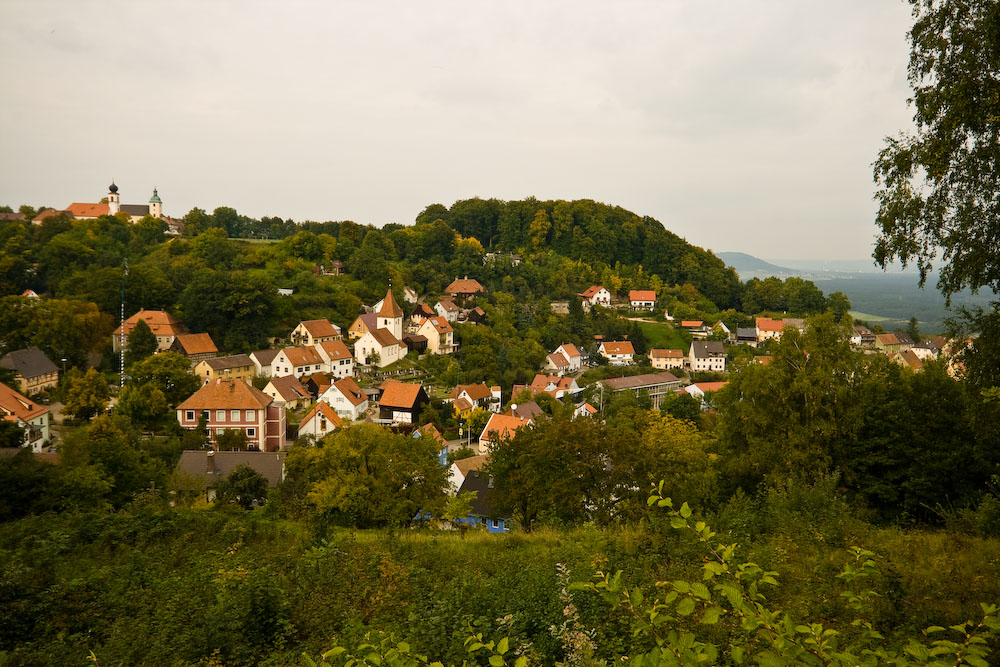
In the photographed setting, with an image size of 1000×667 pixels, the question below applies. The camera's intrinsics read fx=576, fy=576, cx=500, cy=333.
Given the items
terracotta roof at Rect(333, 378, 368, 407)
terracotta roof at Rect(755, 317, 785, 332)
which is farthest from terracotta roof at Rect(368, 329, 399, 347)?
terracotta roof at Rect(755, 317, 785, 332)

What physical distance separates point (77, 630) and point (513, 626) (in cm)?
407

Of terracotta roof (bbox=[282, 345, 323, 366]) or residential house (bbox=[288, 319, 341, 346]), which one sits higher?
residential house (bbox=[288, 319, 341, 346])

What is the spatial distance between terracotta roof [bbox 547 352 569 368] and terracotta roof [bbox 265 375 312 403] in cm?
2214

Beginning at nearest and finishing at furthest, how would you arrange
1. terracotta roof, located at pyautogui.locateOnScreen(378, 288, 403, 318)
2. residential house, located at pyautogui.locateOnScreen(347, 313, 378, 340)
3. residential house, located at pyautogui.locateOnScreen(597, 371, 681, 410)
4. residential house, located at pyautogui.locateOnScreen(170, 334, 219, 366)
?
residential house, located at pyautogui.locateOnScreen(170, 334, 219, 366), residential house, located at pyautogui.locateOnScreen(597, 371, 681, 410), residential house, located at pyautogui.locateOnScreen(347, 313, 378, 340), terracotta roof, located at pyautogui.locateOnScreen(378, 288, 403, 318)

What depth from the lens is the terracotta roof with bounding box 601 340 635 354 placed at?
5553 cm

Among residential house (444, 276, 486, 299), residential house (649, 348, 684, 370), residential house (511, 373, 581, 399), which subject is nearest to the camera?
residential house (511, 373, 581, 399)

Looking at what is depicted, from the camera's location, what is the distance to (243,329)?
134ft

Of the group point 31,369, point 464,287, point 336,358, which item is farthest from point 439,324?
point 31,369

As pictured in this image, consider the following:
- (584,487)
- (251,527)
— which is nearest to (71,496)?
(251,527)

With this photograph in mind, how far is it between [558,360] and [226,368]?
26.5 meters

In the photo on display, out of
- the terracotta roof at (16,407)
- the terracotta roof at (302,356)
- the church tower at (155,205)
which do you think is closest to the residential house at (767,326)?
the terracotta roof at (302,356)

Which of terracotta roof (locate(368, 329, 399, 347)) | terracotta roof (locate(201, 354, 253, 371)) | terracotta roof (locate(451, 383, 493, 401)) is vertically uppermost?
terracotta roof (locate(368, 329, 399, 347))

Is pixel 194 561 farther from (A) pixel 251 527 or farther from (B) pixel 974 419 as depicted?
(B) pixel 974 419

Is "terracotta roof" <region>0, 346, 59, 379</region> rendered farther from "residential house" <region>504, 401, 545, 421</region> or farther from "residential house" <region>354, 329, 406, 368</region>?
"residential house" <region>504, 401, 545, 421</region>
